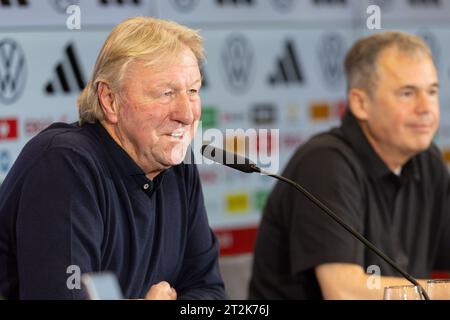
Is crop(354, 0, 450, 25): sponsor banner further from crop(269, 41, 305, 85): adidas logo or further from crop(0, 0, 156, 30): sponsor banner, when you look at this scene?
crop(0, 0, 156, 30): sponsor banner

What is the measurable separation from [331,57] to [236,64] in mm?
493

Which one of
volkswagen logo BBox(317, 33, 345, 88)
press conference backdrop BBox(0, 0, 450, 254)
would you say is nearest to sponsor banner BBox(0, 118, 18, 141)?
press conference backdrop BBox(0, 0, 450, 254)

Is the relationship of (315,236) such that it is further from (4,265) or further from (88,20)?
(88,20)

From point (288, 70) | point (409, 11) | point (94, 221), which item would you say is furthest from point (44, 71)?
point (409, 11)

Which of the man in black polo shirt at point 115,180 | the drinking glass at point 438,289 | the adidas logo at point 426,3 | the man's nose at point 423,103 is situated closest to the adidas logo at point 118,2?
the man's nose at point 423,103

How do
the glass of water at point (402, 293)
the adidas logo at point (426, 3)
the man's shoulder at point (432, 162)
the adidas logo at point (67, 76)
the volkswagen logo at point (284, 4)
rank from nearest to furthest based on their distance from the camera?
the glass of water at point (402, 293)
the man's shoulder at point (432, 162)
the adidas logo at point (67, 76)
the volkswagen logo at point (284, 4)
the adidas logo at point (426, 3)

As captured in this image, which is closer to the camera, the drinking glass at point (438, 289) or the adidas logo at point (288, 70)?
the drinking glass at point (438, 289)

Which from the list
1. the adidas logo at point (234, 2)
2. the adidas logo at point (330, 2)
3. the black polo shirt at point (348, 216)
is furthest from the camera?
the adidas logo at point (330, 2)

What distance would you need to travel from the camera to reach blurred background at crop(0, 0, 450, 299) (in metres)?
2.81

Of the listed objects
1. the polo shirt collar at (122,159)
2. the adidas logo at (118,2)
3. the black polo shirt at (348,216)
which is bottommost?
the black polo shirt at (348,216)

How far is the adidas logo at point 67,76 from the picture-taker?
114 inches

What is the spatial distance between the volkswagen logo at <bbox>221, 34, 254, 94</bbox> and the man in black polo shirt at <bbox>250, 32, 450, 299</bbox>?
0.86 meters

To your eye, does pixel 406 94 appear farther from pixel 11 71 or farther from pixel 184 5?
pixel 11 71

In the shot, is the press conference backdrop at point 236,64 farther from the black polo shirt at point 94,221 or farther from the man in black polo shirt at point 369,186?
the black polo shirt at point 94,221
